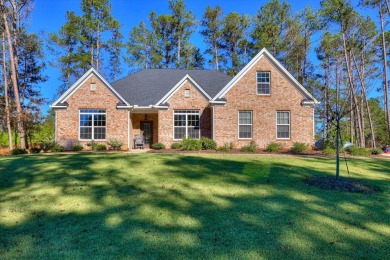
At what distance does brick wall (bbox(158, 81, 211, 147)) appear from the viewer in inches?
762

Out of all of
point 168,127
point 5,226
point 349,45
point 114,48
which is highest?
point 114,48

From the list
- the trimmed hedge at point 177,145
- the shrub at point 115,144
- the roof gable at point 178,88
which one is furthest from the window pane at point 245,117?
the shrub at point 115,144

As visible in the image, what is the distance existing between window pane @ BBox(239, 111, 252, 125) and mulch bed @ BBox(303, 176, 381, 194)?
10.7 m

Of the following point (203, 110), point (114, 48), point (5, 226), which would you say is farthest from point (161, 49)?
point (5, 226)

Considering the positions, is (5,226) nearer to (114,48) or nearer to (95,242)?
(95,242)

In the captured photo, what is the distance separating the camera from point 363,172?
34.6 feet

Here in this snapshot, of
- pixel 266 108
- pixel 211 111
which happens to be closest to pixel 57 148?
pixel 211 111

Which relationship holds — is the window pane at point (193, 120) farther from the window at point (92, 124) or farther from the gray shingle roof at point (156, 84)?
the window at point (92, 124)

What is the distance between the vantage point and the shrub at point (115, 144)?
18.5 metres

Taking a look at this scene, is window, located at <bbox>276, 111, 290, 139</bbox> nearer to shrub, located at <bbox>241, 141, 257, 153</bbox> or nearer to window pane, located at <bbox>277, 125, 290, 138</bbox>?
window pane, located at <bbox>277, 125, 290, 138</bbox>

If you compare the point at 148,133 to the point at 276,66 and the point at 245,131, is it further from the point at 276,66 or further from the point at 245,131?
the point at 276,66

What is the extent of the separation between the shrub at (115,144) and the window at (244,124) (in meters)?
8.32

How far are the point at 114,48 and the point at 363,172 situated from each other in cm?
3147

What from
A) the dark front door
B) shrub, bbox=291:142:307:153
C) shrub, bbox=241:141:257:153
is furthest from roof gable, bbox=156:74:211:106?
shrub, bbox=291:142:307:153
